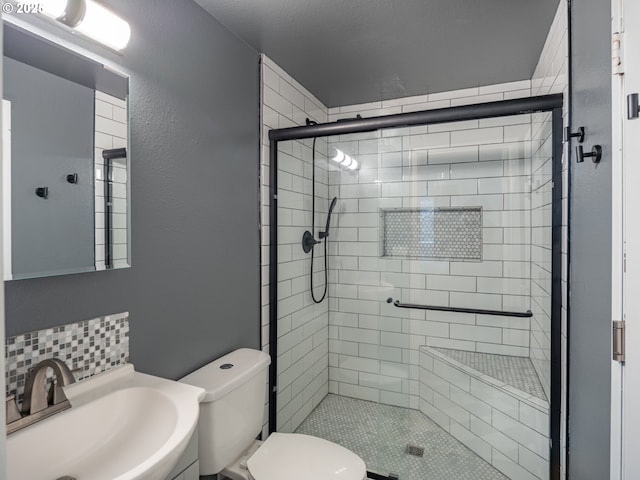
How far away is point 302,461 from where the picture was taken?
5.10 ft

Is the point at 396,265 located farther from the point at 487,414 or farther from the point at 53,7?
the point at 53,7

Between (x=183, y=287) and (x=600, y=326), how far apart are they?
1.61 metres

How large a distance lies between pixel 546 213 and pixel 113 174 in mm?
1913

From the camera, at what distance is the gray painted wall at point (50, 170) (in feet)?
3.40

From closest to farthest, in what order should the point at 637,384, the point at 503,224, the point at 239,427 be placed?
the point at 637,384, the point at 239,427, the point at 503,224

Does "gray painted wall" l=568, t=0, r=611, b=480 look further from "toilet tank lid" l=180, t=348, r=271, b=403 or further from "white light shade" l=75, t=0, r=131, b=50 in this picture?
"white light shade" l=75, t=0, r=131, b=50

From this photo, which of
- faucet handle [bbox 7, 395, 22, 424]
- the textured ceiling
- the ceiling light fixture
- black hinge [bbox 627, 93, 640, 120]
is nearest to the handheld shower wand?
the textured ceiling

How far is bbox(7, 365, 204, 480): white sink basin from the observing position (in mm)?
932

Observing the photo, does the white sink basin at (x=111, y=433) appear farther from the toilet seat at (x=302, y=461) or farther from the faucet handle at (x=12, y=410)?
the toilet seat at (x=302, y=461)

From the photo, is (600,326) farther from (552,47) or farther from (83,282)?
(83,282)

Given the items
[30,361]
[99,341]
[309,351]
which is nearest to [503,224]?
[309,351]

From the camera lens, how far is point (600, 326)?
1.21m

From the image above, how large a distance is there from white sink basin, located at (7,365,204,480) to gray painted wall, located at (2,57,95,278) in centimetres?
42

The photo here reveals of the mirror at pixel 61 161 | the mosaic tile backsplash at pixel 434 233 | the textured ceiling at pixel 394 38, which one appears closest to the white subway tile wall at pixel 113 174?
the mirror at pixel 61 161
